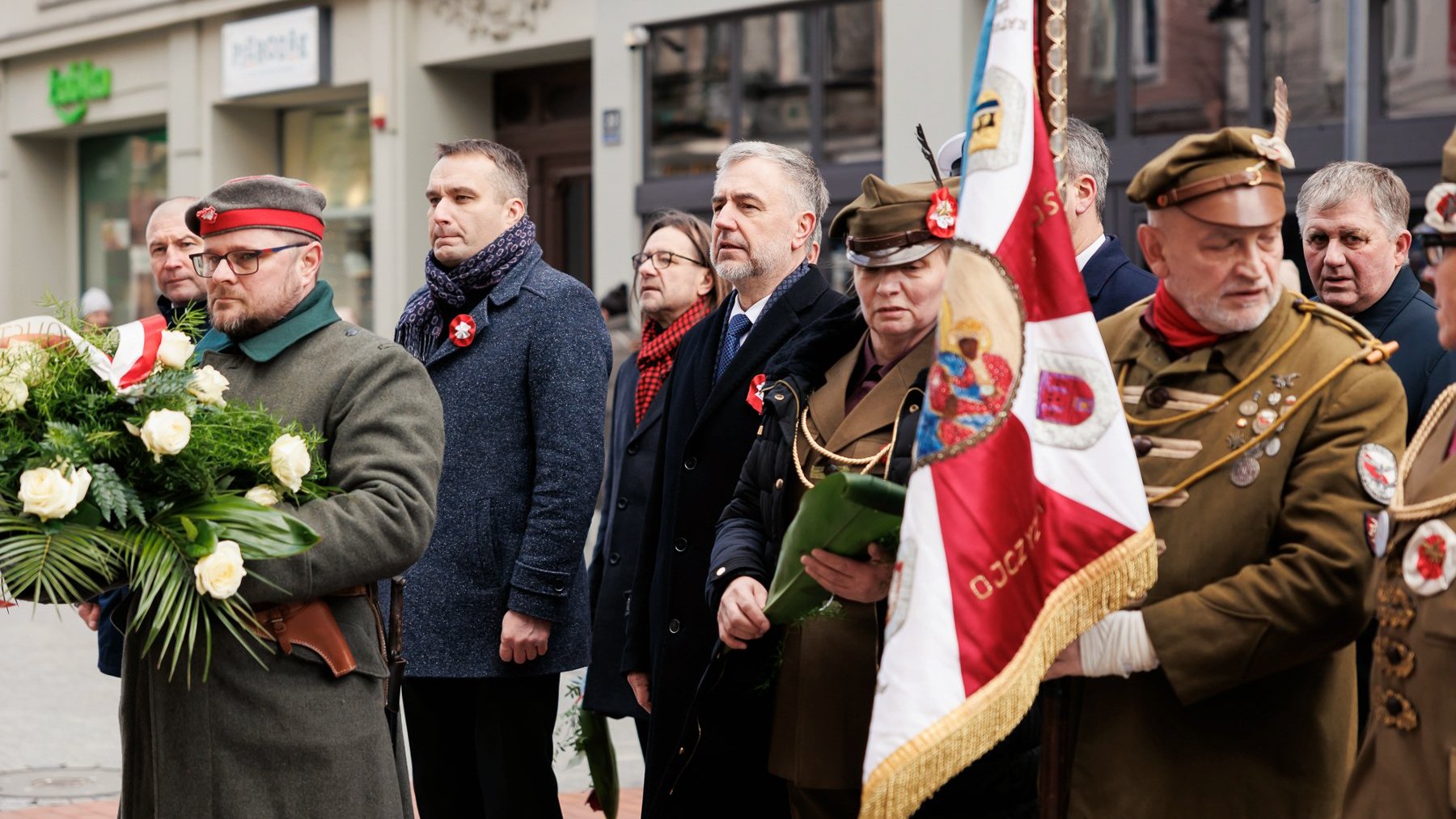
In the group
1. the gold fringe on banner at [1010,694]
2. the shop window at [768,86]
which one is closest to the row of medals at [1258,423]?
the gold fringe on banner at [1010,694]

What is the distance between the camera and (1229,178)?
3.04 meters

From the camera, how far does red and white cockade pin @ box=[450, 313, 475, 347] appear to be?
4789 mm

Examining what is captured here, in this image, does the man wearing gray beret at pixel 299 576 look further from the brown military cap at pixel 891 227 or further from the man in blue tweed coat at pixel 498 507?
the brown military cap at pixel 891 227

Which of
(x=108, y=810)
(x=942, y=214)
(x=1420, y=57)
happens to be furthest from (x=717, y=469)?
(x=1420, y=57)

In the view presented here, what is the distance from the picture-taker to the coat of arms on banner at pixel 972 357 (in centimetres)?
284

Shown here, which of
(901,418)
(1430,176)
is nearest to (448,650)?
(901,418)

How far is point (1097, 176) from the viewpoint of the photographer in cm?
455

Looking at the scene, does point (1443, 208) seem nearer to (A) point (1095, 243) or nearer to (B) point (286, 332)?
(A) point (1095, 243)

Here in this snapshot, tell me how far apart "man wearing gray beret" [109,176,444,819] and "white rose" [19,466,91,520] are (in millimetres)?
393

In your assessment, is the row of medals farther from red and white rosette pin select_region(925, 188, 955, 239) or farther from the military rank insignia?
red and white rosette pin select_region(925, 188, 955, 239)

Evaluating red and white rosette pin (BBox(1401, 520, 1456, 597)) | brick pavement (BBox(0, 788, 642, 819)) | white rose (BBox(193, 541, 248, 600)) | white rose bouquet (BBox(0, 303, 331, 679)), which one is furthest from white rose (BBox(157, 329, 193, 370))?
brick pavement (BBox(0, 788, 642, 819))

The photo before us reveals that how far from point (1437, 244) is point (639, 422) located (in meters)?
3.25

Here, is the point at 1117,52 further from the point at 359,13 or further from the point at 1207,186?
the point at 1207,186

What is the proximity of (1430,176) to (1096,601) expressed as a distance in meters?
9.20
